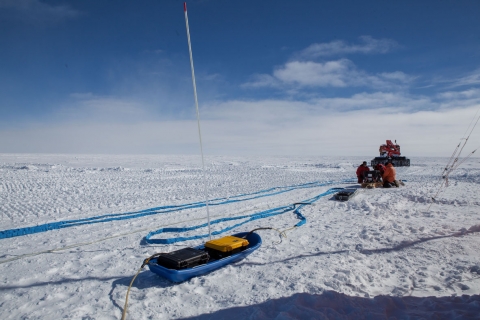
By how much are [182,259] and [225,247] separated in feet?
2.45

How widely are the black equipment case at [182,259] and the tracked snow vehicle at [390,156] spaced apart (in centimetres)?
2486

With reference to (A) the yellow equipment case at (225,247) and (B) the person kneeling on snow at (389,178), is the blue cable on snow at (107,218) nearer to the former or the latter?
(A) the yellow equipment case at (225,247)

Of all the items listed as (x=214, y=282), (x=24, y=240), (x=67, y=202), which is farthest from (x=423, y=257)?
(x=67, y=202)

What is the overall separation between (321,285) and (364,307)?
569mm

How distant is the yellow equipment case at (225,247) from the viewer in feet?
14.1

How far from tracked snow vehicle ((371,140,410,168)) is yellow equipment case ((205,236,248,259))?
79.0 ft

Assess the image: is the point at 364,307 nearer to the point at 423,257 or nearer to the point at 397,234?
the point at 423,257

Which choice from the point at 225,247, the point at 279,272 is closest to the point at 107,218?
the point at 225,247

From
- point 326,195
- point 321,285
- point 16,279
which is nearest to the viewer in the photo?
point 321,285

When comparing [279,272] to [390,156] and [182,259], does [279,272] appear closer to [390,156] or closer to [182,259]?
[182,259]

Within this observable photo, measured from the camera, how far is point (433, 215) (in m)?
7.06

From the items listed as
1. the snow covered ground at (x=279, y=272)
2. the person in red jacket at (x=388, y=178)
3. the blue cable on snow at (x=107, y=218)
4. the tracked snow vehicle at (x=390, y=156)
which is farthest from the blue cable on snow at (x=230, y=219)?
the tracked snow vehicle at (x=390, y=156)

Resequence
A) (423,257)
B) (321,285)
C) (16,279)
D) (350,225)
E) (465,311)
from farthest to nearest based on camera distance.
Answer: (350,225) → (423,257) → (16,279) → (321,285) → (465,311)

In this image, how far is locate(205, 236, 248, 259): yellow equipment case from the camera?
169 inches
